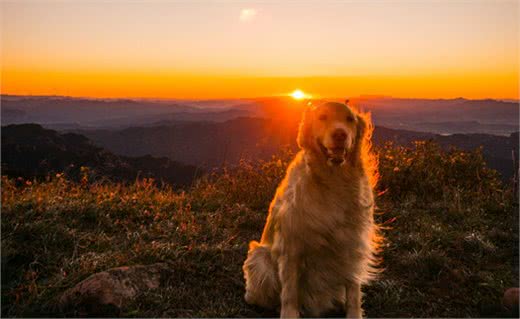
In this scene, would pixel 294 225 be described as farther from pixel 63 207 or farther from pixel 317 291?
pixel 63 207

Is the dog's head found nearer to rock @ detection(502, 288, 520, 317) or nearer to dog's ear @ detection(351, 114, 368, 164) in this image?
dog's ear @ detection(351, 114, 368, 164)

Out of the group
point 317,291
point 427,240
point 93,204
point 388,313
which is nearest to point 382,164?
point 427,240

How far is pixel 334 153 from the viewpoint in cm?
315

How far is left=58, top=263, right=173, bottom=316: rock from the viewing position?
3484 mm

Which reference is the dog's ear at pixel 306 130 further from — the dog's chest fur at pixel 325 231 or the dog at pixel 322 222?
the dog's chest fur at pixel 325 231

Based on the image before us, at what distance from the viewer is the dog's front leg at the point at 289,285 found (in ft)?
10.7

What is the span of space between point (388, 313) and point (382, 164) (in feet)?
13.8

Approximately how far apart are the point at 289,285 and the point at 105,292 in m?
1.66

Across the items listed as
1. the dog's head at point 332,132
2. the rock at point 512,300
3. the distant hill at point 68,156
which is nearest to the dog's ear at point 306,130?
the dog's head at point 332,132

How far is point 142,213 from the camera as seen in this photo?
19.7ft

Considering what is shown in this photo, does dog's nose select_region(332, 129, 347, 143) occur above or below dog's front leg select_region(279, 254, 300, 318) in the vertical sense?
above

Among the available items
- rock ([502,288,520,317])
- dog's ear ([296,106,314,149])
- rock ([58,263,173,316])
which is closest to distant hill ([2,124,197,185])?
rock ([58,263,173,316])

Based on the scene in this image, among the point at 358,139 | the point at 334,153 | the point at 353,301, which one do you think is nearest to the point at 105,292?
the point at 353,301

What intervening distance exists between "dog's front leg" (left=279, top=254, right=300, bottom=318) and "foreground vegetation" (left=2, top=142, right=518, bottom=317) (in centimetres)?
42
